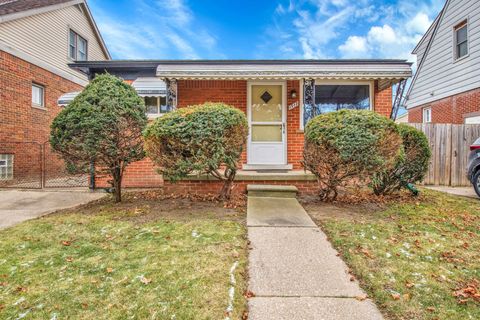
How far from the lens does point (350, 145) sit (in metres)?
4.76

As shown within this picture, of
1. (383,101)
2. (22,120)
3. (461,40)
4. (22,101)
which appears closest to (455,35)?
(461,40)

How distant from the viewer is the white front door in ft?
25.6

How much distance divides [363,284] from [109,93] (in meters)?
4.98

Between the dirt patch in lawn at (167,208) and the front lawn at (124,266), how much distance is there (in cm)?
6

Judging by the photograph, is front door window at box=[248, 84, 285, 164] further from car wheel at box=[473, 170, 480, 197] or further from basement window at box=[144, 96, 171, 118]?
car wheel at box=[473, 170, 480, 197]

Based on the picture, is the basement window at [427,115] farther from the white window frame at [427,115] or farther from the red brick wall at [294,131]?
the red brick wall at [294,131]

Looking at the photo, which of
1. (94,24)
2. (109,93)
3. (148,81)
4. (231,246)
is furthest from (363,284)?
(94,24)

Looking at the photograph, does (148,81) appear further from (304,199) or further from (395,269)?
(395,269)

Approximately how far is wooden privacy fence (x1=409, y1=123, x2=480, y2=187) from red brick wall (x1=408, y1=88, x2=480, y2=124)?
207 centimetres

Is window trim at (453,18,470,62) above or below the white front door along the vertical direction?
above

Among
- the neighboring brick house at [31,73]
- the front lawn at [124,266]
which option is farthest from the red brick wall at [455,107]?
the neighboring brick house at [31,73]

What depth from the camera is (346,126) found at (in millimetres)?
4891

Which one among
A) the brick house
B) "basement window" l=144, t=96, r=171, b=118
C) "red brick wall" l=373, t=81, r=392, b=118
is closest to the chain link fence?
"basement window" l=144, t=96, r=171, b=118

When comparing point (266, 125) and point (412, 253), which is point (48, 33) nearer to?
point (266, 125)
